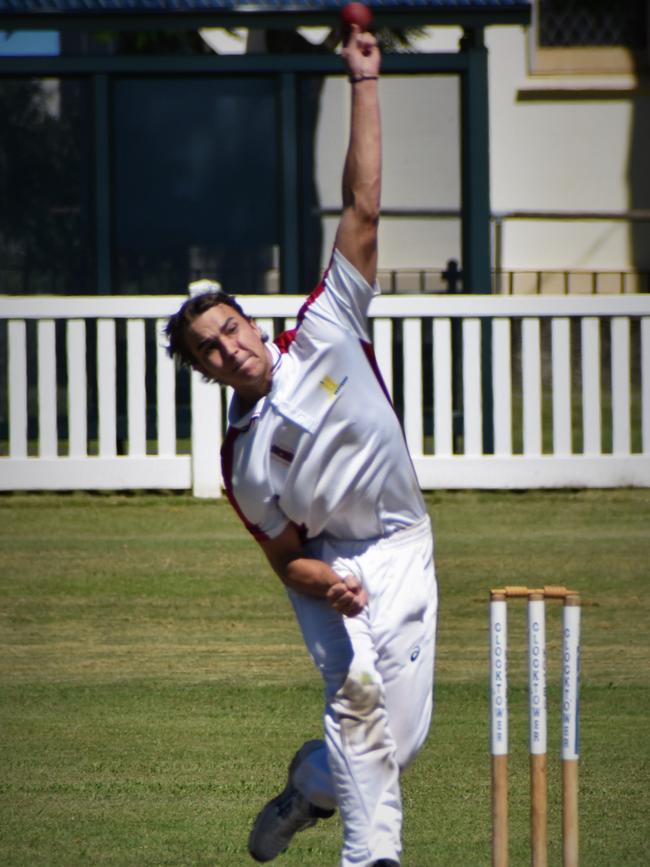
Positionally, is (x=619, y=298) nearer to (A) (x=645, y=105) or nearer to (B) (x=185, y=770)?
(B) (x=185, y=770)

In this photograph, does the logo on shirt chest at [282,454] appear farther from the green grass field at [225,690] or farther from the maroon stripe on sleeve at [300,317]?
the green grass field at [225,690]

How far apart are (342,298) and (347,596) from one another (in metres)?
0.78

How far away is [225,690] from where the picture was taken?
6680mm

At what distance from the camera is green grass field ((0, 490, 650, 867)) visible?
5.01 m

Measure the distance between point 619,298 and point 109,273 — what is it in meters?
4.14

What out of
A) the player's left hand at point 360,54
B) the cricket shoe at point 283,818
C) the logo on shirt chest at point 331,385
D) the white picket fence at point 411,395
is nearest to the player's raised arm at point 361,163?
the player's left hand at point 360,54

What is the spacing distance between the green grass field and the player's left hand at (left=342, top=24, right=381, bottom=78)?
228 cm

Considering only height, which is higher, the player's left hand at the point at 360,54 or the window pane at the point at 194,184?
the window pane at the point at 194,184

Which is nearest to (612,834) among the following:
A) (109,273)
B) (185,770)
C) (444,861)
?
(444,861)

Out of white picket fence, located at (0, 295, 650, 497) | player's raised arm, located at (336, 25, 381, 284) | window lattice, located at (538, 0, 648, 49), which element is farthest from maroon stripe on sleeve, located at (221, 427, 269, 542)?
window lattice, located at (538, 0, 648, 49)

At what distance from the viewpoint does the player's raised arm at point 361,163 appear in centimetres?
409

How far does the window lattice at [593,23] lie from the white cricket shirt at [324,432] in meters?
18.1

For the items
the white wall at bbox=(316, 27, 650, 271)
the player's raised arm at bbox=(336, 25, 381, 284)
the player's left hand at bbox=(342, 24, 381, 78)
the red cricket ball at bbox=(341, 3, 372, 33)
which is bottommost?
the player's raised arm at bbox=(336, 25, 381, 284)

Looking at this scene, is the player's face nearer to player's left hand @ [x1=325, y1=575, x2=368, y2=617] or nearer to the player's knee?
player's left hand @ [x1=325, y1=575, x2=368, y2=617]
